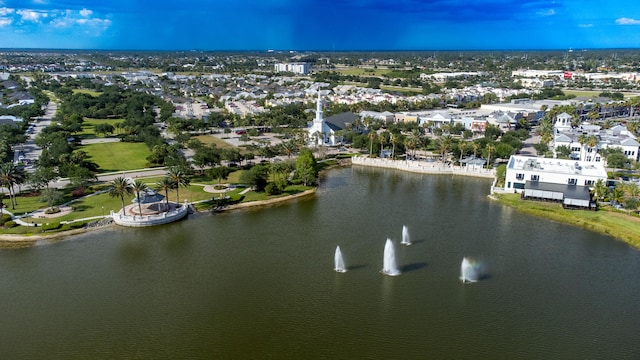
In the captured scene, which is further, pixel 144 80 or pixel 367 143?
pixel 144 80

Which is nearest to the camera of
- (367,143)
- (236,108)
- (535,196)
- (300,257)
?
(300,257)

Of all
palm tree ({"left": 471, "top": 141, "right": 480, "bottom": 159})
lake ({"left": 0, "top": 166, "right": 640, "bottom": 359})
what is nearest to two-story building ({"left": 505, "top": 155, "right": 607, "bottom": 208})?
lake ({"left": 0, "top": 166, "right": 640, "bottom": 359})

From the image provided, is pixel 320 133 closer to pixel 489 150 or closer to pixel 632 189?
pixel 489 150

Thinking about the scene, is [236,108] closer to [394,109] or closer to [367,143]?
[394,109]

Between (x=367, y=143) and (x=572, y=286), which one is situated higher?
(x=367, y=143)

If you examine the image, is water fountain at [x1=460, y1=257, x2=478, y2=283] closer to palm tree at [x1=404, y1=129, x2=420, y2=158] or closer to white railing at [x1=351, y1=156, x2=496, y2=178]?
white railing at [x1=351, y1=156, x2=496, y2=178]

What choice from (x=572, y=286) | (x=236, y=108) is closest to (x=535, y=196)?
(x=572, y=286)
